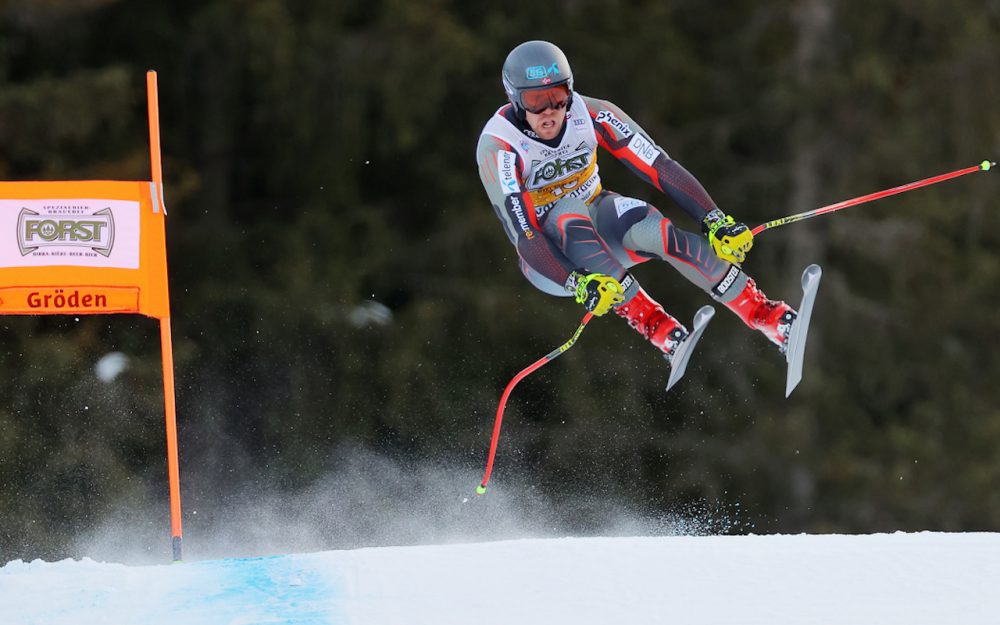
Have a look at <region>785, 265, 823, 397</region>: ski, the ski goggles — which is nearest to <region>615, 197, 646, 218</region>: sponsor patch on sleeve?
the ski goggles

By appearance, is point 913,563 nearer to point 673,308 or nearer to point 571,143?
point 571,143

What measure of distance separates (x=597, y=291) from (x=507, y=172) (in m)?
0.63

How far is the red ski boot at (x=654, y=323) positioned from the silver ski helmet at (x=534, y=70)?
3.40 ft

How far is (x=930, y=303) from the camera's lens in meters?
15.9

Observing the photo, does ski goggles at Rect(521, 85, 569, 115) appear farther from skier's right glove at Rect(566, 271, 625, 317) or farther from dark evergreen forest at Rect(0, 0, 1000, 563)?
dark evergreen forest at Rect(0, 0, 1000, 563)

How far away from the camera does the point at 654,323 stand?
23.7ft

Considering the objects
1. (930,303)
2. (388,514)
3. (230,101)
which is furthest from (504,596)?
(930,303)

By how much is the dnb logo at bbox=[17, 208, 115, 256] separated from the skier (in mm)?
1709

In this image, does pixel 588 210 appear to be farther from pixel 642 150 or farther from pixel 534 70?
pixel 534 70

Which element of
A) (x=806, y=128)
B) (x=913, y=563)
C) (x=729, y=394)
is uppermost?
(x=806, y=128)

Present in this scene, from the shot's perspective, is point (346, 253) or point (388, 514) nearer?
point (388, 514)

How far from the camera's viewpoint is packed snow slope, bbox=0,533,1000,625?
6133 mm

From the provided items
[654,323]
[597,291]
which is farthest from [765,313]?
[597,291]

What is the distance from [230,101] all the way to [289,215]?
1.09 m
